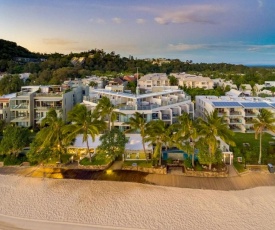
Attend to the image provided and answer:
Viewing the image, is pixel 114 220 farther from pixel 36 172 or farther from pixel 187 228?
pixel 36 172

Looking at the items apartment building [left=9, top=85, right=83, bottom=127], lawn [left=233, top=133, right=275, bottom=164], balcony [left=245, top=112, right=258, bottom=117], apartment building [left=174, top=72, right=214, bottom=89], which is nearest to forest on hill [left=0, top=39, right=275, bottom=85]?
apartment building [left=174, top=72, right=214, bottom=89]

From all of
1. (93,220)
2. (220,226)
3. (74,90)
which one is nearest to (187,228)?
(220,226)

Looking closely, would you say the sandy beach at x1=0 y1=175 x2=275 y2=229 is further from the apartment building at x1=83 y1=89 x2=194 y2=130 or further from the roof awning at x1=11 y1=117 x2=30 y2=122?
the roof awning at x1=11 y1=117 x2=30 y2=122

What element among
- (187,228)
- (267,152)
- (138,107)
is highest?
(138,107)

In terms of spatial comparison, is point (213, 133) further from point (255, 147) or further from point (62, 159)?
point (62, 159)

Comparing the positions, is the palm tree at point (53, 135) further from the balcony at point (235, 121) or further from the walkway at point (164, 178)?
the balcony at point (235, 121)

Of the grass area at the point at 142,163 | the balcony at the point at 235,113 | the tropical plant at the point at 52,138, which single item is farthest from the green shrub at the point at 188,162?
the balcony at the point at 235,113
